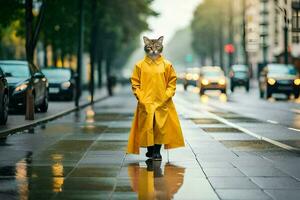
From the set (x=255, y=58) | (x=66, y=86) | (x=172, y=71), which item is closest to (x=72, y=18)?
(x=66, y=86)

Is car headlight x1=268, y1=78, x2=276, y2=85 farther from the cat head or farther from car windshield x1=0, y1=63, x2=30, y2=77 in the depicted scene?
the cat head

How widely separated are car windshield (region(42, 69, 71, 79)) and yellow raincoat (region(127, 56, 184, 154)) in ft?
85.0

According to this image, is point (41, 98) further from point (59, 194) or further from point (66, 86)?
point (59, 194)

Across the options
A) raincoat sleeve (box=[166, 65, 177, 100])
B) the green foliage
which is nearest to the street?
raincoat sleeve (box=[166, 65, 177, 100])

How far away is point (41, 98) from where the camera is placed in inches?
1000

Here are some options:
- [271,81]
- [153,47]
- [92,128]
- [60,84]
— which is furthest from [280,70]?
[153,47]

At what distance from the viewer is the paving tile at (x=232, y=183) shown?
8680mm

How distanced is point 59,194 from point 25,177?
148 cm

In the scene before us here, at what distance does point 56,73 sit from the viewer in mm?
37406

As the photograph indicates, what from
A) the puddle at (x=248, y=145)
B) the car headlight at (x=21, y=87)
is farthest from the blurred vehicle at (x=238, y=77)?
the puddle at (x=248, y=145)

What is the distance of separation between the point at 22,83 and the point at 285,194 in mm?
16292

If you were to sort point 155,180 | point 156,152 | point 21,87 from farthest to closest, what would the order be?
point 21,87 → point 156,152 → point 155,180

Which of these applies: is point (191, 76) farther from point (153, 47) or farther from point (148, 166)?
point (148, 166)

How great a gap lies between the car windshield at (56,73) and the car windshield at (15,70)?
39.3 ft
